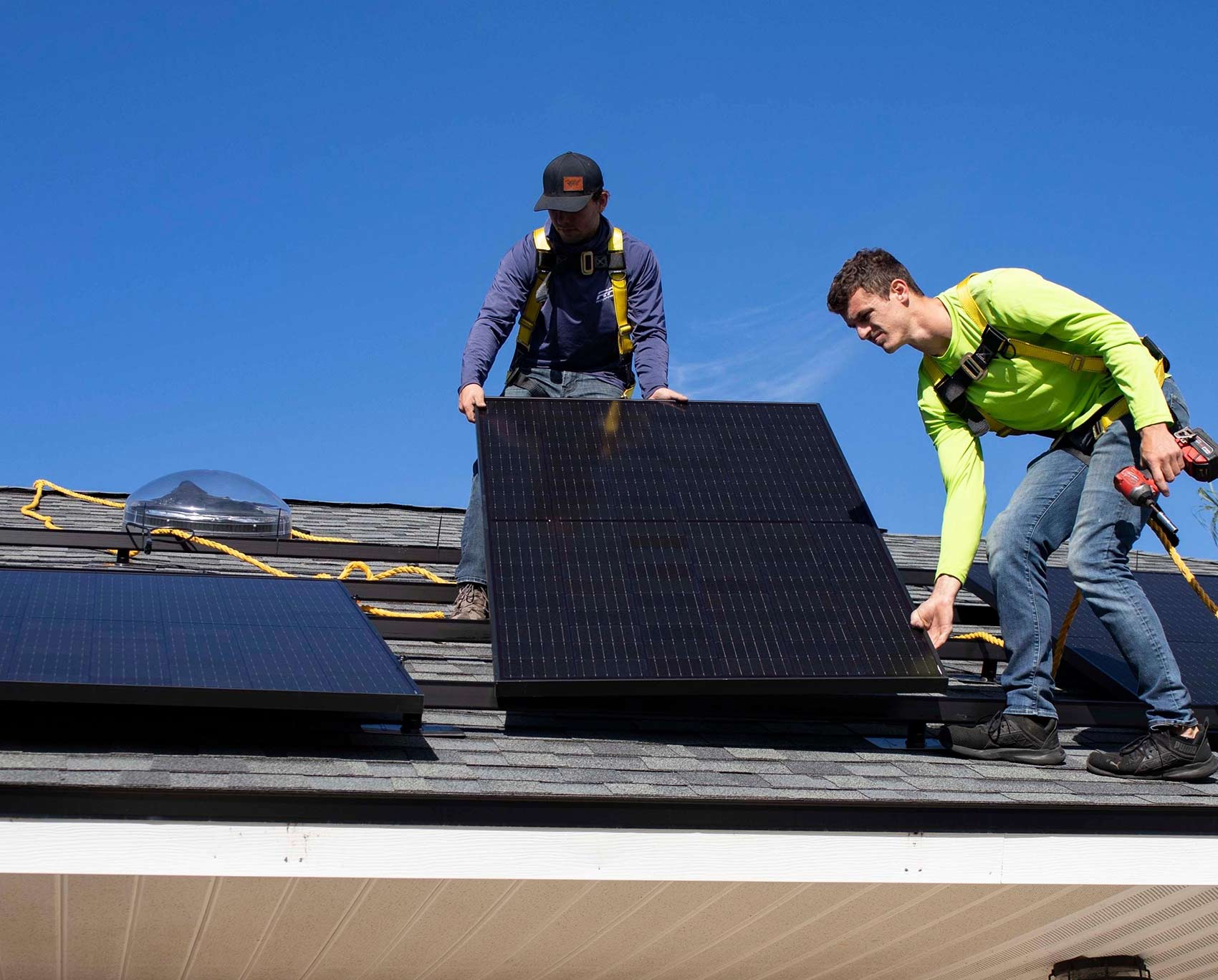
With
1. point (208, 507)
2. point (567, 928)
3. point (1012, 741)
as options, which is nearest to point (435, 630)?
point (567, 928)

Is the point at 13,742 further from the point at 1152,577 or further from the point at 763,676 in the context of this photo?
the point at 1152,577

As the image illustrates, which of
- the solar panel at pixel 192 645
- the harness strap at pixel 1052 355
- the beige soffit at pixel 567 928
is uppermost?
the harness strap at pixel 1052 355

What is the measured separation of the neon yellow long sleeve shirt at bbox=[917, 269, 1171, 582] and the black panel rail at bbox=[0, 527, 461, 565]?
4011mm

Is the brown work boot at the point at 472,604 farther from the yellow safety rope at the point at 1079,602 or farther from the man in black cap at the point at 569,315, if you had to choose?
the yellow safety rope at the point at 1079,602

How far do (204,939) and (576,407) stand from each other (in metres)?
3.01

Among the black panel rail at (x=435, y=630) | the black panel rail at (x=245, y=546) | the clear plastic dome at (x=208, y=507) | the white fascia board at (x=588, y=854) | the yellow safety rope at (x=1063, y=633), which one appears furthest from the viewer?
the clear plastic dome at (x=208, y=507)

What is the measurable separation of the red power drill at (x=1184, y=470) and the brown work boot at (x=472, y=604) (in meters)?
3.01

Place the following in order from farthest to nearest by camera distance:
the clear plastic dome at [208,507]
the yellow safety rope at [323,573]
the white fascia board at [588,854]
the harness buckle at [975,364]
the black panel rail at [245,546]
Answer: the clear plastic dome at [208,507], the black panel rail at [245,546], the yellow safety rope at [323,573], the harness buckle at [975,364], the white fascia board at [588,854]

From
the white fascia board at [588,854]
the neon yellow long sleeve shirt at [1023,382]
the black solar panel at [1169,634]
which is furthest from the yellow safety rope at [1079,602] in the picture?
the white fascia board at [588,854]

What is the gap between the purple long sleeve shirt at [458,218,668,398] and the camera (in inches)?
275

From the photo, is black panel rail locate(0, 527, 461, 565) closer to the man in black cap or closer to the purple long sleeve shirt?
the man in black cap

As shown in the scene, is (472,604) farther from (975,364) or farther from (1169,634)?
(1169,634)

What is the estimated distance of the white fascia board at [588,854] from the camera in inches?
147

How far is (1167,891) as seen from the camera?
4574 millimetres
